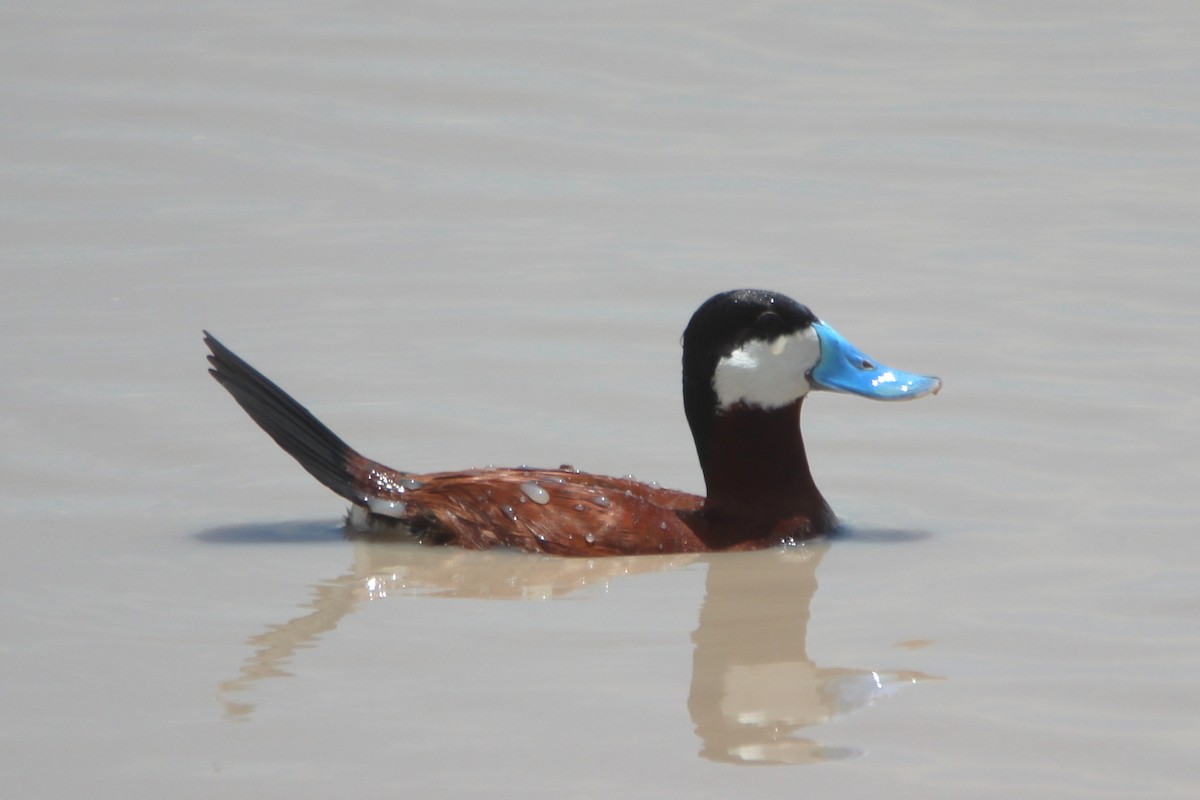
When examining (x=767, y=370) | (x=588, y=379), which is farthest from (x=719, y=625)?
(x=588, y=379)

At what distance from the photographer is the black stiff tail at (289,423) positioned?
6.87 metres

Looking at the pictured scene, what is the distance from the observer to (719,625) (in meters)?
6.05

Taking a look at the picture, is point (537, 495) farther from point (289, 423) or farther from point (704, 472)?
point (289, 423)

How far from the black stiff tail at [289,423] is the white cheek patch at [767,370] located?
1228 millimetres

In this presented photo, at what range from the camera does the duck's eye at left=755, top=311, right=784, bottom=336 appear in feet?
22.7

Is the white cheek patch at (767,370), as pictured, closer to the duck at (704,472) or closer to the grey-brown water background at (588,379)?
the duck at (704,472)

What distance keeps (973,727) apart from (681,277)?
18.1 feet

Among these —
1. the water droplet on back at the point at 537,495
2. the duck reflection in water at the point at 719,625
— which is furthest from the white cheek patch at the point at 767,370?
the water droplet on back at the point at 537,495

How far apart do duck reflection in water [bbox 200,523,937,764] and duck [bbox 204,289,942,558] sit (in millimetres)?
72

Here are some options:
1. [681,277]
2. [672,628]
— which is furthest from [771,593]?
[681,277]

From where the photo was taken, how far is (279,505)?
7.48 meters

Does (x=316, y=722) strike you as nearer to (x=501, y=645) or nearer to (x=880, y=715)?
(x=501, y=645)

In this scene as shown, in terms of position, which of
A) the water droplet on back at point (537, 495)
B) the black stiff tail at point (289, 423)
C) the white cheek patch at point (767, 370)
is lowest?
the water droplet on back at point (537, 495)

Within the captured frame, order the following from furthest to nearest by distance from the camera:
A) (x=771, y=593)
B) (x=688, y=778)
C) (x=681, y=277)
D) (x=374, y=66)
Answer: (x=374, y=66)
(x=681, y=277)
(x=771, y=593)
(x=688, y=778)
